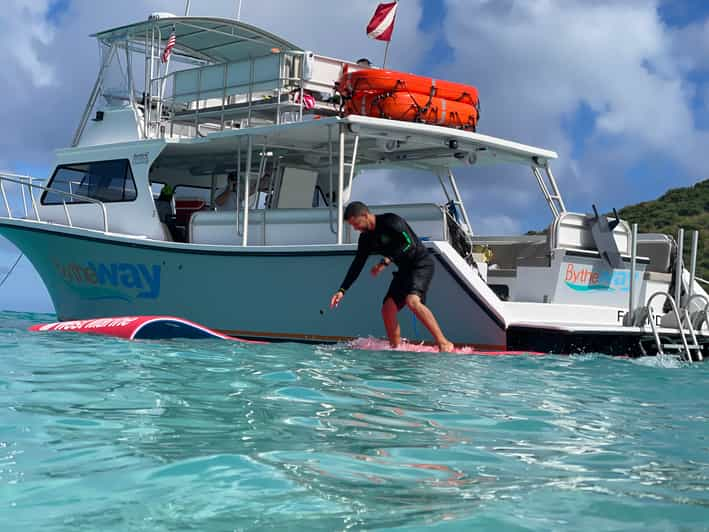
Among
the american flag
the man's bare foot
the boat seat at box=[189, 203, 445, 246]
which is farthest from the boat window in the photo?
the man's bare foot

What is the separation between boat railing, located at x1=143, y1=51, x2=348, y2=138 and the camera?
10.4 m

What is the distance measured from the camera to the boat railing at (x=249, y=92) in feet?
34.2

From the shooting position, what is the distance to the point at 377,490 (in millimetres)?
2881

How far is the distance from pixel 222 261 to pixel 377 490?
7320mm

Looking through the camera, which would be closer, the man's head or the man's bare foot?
the man's head

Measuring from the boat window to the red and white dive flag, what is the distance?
3.70 meters

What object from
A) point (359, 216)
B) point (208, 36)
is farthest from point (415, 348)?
point (208, 36)

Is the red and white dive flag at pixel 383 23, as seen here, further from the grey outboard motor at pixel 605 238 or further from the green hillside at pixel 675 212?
the green hillside at pixel 675 212

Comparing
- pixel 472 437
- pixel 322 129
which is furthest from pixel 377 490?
pixel 322 129

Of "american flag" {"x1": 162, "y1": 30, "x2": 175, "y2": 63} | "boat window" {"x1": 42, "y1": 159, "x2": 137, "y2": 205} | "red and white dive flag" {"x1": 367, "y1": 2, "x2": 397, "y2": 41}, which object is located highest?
"red and white dive flag" {"x1": 367, "y1": 2, "x2": 397, "y2": 41}

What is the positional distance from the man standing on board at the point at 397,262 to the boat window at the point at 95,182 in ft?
14.5

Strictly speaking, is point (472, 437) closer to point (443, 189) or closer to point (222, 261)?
point (222, 261)

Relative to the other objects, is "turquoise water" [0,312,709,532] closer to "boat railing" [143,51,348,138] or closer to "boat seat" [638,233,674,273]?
"boat seat" [638,233,674,273]

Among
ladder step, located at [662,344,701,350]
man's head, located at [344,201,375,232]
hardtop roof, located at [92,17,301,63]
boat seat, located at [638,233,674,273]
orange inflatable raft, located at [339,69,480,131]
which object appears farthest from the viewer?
hardtop roof, located at [92,17,301,63]
